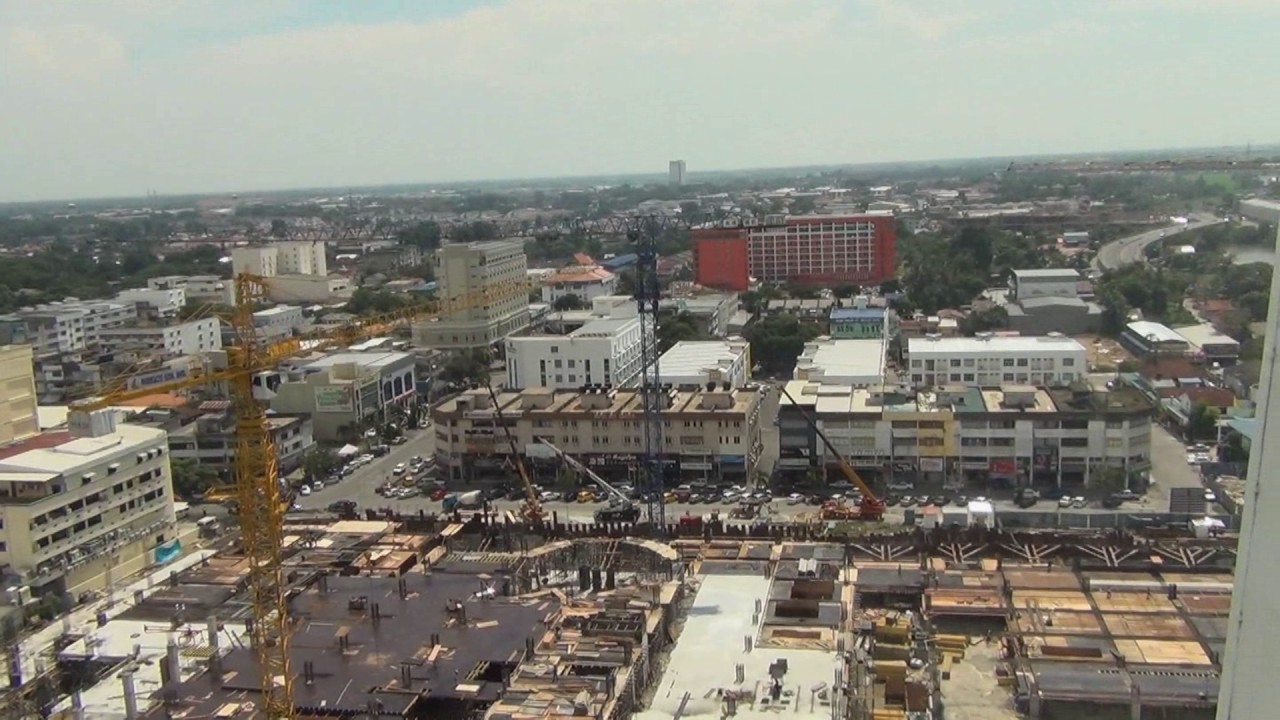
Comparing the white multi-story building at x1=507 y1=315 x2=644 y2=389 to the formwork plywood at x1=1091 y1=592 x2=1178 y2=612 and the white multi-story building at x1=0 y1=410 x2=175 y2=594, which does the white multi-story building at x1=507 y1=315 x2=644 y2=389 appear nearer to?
the white multi-story building at x1=0 y1=410 x2=175 y2=594

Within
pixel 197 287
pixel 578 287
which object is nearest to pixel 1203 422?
pixel 578 287

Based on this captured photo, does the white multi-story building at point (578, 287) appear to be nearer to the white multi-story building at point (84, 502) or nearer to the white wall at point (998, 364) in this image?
the white wall at point (998, 364)

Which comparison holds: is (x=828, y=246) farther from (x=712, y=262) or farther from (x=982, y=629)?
(x=982, y=629)

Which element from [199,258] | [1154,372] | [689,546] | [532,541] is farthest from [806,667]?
[199,258]

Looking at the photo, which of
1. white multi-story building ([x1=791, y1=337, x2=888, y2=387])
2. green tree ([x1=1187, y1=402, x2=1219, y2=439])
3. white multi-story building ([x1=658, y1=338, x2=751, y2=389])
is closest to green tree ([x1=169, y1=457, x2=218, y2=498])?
white multi-story building ([x1=658, y1=338, x2=751, y2=389])

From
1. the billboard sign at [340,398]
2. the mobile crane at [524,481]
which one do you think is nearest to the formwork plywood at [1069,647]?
the mobile crane at [524,481]

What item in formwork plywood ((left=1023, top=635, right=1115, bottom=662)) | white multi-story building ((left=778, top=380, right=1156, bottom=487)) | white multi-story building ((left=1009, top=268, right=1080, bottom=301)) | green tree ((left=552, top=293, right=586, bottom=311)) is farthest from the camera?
green tree ((left=552, top=293, right=586, bottom=311))

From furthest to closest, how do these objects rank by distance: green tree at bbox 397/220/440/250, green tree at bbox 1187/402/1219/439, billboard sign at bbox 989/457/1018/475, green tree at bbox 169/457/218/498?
green tree at bbox 397/220/440/250, green tree at bbox 169/457/218/498, green tree at bbox 1187/402/1219/439, billboard sign at bbox 989/457/1018/475
